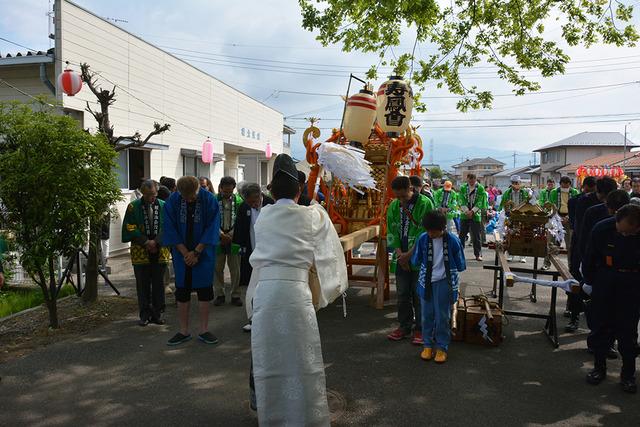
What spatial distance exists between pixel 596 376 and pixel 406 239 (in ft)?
7.49

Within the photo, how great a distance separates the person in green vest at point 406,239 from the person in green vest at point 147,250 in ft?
9.70

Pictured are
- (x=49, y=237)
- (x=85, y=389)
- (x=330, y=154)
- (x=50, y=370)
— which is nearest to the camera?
(x=85, y=389)

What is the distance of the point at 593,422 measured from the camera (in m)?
3.49

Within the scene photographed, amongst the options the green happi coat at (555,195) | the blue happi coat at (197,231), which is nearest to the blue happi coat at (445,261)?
the blue happi coat at (197,231)

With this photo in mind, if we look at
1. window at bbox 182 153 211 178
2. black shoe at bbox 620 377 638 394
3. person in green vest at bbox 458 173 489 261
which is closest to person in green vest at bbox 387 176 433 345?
black shoe at bbox 620 377 638 394

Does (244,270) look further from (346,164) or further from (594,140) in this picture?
(594,140)

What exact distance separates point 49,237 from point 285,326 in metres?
3.40

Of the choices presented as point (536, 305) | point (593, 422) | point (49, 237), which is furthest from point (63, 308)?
point (536, 305)

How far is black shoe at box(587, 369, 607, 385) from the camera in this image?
4.14m

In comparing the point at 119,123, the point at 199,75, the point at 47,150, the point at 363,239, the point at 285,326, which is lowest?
the point at 285,326

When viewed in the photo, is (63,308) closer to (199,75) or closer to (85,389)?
(85,389)

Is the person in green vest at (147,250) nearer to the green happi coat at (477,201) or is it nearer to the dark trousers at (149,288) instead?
the dark trousers at (149,288)

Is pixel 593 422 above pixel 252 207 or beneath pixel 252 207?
beneath

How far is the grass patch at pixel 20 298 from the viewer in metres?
6.20
